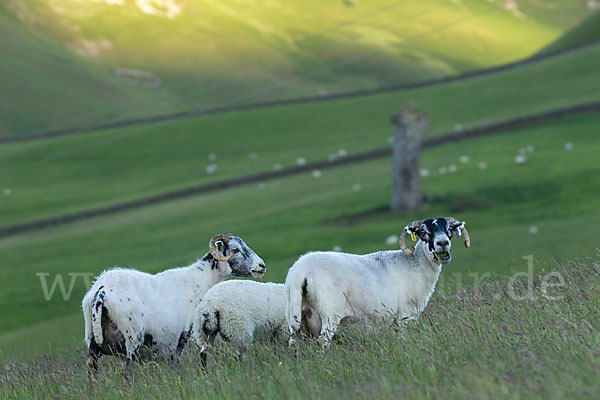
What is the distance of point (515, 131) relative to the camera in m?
56.3

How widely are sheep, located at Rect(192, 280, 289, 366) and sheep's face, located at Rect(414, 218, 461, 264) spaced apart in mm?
2354

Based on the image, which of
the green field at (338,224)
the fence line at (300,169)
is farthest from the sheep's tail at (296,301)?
the fence line at (300,169)

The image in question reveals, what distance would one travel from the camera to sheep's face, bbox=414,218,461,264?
35.9ft

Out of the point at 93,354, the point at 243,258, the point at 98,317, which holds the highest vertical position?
the point at 243,258

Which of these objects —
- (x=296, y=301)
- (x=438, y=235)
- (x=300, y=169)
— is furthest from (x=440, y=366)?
(x=300, y=169)

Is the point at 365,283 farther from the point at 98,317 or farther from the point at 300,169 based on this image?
the point at 300,169

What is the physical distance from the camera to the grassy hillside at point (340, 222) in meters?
30.0

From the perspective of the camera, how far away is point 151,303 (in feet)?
37.6

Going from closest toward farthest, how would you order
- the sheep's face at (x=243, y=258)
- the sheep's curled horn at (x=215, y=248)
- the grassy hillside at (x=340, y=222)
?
the sheep's curled horn at (x=215, y=248) < the sheep's face at (x=243, y=258) < the grassy hillside at (x=340, y=222)

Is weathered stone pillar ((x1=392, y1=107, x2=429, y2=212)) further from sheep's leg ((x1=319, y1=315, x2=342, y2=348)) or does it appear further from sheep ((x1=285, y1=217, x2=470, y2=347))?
sheep's leg ((x1=319, y1=315, x2=342, y2=348))

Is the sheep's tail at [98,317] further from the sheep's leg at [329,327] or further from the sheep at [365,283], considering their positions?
the sheep's leg at [329,327]

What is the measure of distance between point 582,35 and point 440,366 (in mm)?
90104

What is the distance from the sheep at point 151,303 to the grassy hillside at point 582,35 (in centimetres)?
8129

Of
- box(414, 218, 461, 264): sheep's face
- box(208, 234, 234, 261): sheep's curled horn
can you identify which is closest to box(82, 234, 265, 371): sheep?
box(208, 234, 234, 261): sheep's curled horn
